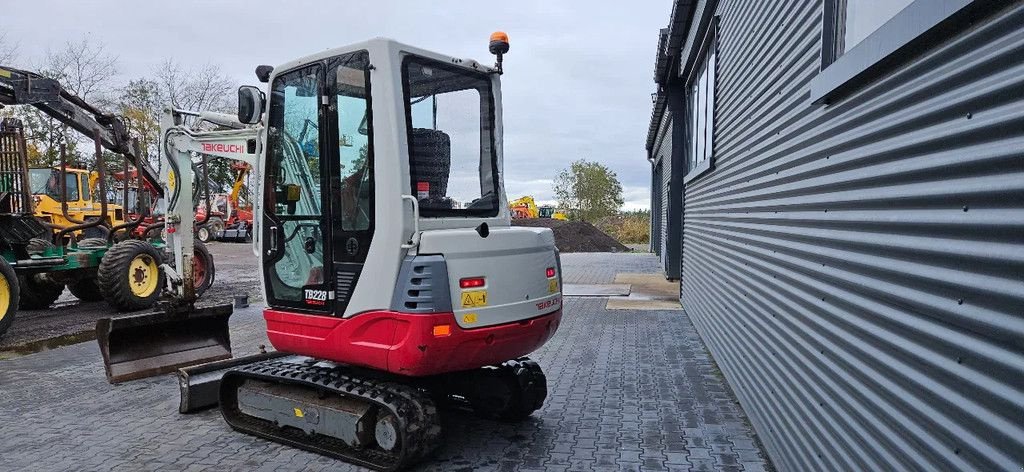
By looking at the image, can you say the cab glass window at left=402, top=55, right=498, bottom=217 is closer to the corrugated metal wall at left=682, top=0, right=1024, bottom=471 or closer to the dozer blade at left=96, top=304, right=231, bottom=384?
the corrugated metal wall at left=682, top=0, right=1024, bottom=471

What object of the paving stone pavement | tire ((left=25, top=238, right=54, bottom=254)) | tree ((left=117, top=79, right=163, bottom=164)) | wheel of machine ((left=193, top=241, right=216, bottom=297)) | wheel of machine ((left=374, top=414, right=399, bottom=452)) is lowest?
the paving stone pavement

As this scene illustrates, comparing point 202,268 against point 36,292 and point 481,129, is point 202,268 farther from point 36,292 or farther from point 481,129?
point 481,129

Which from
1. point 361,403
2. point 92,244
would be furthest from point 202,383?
point 92,244

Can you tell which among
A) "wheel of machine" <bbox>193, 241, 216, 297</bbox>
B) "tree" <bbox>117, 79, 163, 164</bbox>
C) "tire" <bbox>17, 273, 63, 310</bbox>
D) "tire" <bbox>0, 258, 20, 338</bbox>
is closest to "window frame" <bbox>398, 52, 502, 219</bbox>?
"tire" <bbox>0, 258, 20, 338</bbox>

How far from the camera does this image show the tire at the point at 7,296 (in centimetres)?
806

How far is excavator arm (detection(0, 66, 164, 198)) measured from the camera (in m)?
9.30

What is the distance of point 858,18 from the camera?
313 cm

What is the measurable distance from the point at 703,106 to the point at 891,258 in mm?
7246

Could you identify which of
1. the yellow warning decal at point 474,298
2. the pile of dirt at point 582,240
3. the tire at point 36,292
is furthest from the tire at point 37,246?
the pile of dirt at point 582,240

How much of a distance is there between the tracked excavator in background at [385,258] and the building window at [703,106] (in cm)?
379

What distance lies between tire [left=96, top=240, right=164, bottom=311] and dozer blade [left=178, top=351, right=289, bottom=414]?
17.3ft

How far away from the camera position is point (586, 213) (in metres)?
42.2

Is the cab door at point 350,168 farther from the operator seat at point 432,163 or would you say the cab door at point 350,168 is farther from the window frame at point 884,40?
the window frame at point 884,40

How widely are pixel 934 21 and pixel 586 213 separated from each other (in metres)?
40.2
